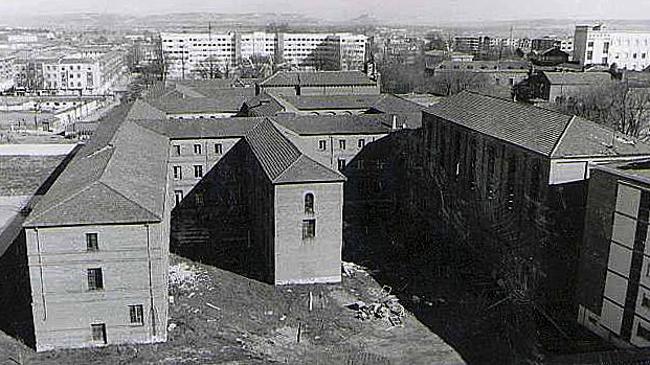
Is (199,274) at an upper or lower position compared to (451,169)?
lower

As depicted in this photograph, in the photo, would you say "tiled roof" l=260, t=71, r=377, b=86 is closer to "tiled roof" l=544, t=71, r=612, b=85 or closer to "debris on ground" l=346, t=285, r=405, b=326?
"tiled roof" l=544, t=71, r=612, b=85

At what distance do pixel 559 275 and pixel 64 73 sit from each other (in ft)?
368

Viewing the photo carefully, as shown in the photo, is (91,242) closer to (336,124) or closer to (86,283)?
(86,283)

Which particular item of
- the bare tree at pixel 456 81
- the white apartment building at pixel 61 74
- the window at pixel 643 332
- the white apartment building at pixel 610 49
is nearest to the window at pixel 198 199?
the window at pixel 643 332

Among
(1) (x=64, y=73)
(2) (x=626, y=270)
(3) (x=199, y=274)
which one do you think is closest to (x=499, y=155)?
(2) (x=626, y=270)

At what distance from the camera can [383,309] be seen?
2917 cm

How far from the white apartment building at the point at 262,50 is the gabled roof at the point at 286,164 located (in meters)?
109

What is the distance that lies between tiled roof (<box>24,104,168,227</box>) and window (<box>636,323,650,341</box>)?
1970cm

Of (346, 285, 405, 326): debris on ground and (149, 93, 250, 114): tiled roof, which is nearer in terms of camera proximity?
(346, 285, 405, 326): debris on ground

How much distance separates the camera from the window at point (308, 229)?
3198cm

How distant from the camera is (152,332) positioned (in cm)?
2581

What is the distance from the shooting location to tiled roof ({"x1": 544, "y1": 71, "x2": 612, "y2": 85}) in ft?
239

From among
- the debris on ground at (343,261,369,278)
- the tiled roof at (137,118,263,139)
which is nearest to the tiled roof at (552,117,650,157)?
the debris on ground at (343,261,369,278)

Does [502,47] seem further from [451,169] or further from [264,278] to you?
[264,278]
